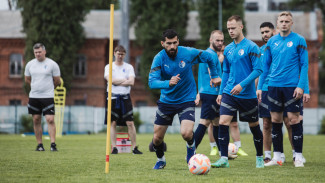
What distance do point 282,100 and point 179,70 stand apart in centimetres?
189

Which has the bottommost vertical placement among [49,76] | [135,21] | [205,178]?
[205,178]

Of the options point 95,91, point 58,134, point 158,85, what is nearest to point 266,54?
point 158,85

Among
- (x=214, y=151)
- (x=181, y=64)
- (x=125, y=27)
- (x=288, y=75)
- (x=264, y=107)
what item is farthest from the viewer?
(x=125, y=27)

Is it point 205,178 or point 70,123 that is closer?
point 205,178

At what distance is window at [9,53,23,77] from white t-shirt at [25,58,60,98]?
34598 mm

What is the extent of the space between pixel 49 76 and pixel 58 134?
11563 mm

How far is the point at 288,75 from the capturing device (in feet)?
27.7

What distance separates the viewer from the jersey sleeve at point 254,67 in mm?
7973

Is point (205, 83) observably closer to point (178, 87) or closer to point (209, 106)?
point (209, 106)

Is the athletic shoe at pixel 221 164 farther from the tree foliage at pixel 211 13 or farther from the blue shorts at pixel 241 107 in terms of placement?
the tree foliage at pixel 211 13

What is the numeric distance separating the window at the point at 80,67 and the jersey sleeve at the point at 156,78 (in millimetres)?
38364

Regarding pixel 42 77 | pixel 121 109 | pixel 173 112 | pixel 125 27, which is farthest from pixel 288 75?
pixel 125 27

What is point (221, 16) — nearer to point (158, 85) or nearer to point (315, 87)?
point (315, 87)

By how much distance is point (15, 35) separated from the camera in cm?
4566
